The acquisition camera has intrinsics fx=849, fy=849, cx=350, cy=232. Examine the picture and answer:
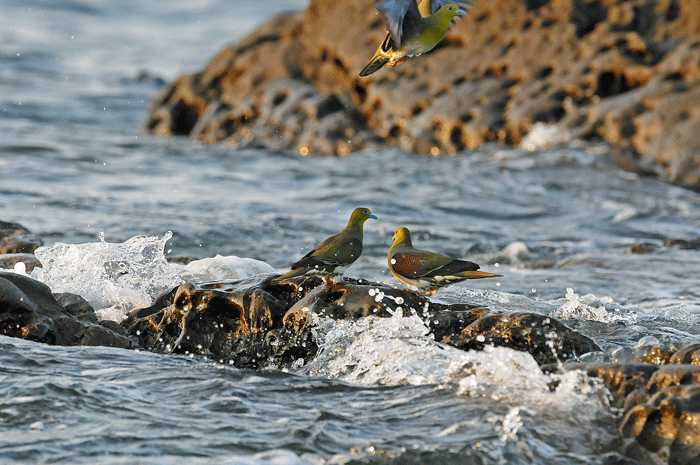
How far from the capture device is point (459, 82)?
12.5 meters

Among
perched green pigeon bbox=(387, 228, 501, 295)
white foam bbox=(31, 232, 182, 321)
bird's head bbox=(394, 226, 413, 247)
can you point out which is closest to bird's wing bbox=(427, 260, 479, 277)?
perched green pigeon bbox=(387, 228, 501, 295)

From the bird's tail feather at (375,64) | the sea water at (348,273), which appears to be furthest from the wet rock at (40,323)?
the bird's tail feather at (375,64)

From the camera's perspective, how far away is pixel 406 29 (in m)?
4.94

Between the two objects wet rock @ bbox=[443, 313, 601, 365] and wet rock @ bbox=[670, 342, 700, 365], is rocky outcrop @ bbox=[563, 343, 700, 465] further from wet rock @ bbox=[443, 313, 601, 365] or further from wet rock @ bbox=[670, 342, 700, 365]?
wet rock @ bbox=[443, 313, 601, 365]

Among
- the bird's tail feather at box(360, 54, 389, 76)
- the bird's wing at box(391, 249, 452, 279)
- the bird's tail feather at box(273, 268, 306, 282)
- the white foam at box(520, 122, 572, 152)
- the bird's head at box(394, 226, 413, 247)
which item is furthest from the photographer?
the white foam at box(520, 122, 572, 152)

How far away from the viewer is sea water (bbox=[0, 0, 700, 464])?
143 inches

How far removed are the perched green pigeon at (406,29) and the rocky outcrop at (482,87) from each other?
6312mm

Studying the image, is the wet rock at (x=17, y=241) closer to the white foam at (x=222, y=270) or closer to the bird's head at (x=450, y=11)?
the white foam at (x=222, y=270)

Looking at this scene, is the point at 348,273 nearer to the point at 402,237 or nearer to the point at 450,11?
the point at 402,237

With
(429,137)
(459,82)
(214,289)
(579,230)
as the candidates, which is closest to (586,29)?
(459,82)

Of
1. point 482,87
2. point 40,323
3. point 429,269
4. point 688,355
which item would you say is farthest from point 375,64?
point 482,87

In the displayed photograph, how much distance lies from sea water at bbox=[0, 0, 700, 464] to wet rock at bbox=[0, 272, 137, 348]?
0.19 m

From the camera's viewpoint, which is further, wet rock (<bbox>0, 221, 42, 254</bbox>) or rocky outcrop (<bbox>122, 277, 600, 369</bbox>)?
wet rock (<bbox>0, 221, 42, 254</bbox>)

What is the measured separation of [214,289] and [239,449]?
161 centimetres
